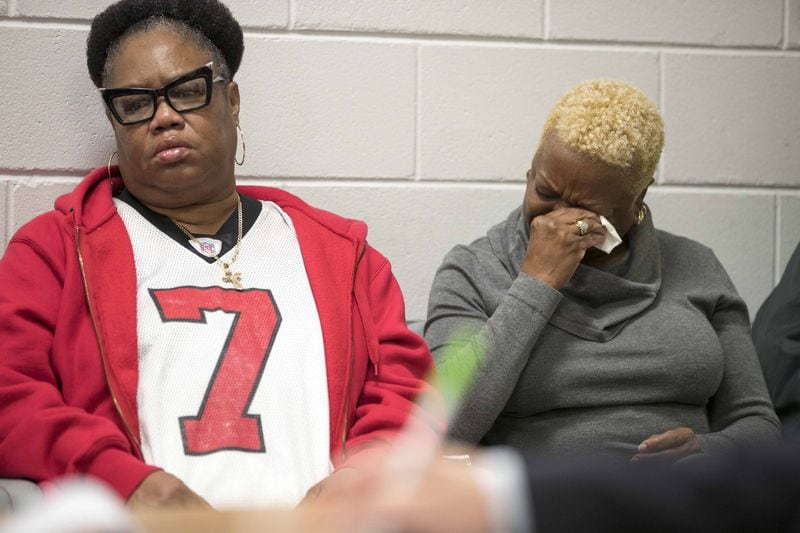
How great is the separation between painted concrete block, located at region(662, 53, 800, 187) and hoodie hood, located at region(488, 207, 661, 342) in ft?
1.56

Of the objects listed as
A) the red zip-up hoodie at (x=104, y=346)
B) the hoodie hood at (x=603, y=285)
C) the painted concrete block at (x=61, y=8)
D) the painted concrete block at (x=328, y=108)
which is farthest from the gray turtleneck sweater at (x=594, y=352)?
the painted concrete block at (x=61, y=8)

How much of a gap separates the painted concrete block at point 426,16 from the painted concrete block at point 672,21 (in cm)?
8

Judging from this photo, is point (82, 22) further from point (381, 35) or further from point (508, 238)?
point (508, 238)

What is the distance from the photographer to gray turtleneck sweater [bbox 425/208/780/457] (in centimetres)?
190

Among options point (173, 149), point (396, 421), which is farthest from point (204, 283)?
point (396, 421)

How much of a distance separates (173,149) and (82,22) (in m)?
0.48

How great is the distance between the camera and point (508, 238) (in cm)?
210

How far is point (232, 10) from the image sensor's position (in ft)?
7.35

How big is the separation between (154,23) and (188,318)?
0.59 m

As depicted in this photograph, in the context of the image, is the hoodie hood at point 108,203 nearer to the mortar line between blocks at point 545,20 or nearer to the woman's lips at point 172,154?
the woman's lips at point 172,154

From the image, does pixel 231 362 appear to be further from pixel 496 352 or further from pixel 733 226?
pixel 733 226

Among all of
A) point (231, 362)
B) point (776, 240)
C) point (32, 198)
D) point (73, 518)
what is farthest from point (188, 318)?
point (776, 240)

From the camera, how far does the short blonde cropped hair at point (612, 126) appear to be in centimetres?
197

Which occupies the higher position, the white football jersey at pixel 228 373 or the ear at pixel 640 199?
the ear at pixel 640 199
